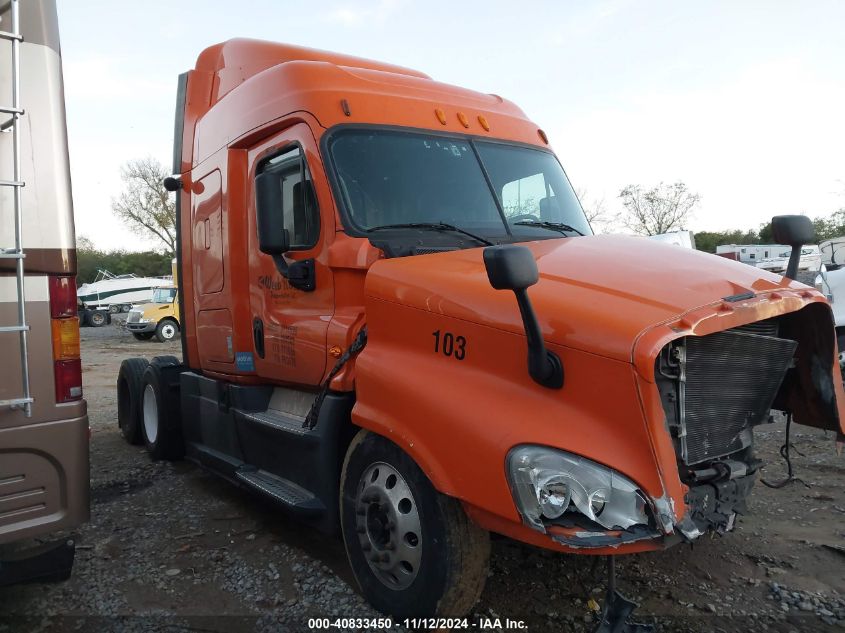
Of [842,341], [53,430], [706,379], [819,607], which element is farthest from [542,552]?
[842,341]

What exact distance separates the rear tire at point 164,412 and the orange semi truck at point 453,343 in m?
1.15

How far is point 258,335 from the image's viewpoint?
454 cm

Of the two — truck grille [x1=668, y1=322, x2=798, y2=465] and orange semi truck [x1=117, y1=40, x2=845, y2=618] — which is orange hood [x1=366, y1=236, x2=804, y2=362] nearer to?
orange semi truck [x1=117, y1=40, x2=845, y2=618]

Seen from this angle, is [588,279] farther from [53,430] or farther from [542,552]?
[53,430]

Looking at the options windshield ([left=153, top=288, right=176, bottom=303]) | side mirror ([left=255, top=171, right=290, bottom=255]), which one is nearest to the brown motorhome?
side mirror ([left=255, top=171, right=290, bottom=255])

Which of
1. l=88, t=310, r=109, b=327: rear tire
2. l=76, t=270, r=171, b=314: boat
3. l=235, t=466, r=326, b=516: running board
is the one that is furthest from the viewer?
l=76, t=270, r=171, b=314: boat

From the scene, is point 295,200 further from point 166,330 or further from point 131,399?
point 166,330

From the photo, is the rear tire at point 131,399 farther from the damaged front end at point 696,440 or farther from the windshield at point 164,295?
the windshield at point 164,295

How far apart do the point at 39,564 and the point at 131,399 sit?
4.25 meters

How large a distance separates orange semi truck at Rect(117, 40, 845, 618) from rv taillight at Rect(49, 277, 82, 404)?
3.69 ft

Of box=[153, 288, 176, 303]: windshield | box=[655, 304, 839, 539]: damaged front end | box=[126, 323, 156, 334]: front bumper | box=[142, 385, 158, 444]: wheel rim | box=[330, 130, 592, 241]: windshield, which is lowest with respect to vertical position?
box=[126, 323, 156, 334]: front bumper

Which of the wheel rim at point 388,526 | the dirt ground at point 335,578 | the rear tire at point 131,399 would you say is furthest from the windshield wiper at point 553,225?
the rear tire at point 131,399

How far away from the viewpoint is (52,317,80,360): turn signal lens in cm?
309

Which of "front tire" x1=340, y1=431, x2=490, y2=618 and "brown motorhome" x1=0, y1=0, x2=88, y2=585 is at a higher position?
"brown motorhome" x1=0, y1=0, x2=88, y2=585
